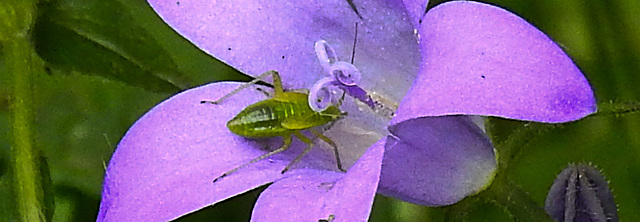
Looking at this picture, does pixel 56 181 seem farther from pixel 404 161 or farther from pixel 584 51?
pixel 584 51

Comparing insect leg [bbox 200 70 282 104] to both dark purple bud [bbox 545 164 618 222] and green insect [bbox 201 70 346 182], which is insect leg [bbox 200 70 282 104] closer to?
green insect [bbox 201 70 346 182]

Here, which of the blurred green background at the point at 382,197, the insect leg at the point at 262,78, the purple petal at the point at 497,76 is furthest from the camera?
the blurred green background at the point at 382,197

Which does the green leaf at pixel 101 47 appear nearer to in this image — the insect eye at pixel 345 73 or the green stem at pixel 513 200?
the insect eye at pixel 345 73

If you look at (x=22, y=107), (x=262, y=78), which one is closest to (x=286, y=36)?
(x=262, y=78)

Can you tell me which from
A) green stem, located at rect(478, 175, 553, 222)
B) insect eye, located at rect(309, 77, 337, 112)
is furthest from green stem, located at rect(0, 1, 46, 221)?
green stem, located at rect(478, 175, 553, 222)

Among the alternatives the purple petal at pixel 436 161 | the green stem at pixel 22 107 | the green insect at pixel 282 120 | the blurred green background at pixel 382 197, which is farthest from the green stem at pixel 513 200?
the green stem at pixel 22 107

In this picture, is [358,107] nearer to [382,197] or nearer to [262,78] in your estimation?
[262,78]
